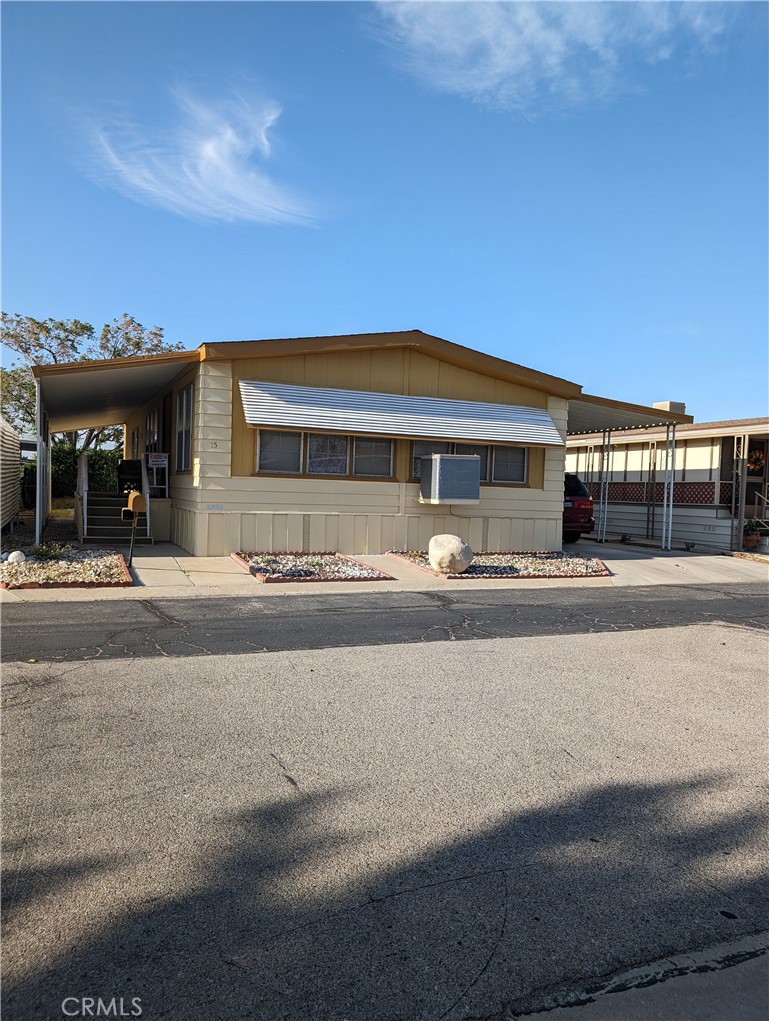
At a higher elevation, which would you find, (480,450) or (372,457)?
(480,450)

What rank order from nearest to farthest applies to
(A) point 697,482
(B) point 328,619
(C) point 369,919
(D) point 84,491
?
(C) point 369,919, (B) point 328,619, (D) point 84,491, (A) point 697,482

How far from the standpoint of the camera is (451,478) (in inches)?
558

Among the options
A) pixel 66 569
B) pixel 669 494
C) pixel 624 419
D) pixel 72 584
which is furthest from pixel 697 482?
pixel 72 584

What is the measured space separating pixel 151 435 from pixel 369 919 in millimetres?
18953

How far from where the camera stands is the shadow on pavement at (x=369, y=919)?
2373 millimetres

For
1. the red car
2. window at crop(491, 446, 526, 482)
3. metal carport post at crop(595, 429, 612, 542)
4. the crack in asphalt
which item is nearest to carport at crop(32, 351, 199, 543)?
window at crop(491, 446, 526, 482)

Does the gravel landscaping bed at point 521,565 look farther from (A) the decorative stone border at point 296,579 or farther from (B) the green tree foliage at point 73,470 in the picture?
(B) the green tree foliage at point 73,470

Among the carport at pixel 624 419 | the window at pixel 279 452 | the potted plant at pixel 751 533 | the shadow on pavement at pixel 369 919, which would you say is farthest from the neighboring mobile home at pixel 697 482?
the shadow on pavement at pixel 369 919

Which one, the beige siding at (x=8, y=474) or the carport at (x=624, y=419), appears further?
the carport at (x=624, y=419)

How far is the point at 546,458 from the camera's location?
1614 cm

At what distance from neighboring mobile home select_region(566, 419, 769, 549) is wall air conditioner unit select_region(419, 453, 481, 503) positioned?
8.23 m

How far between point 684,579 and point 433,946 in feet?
40.2

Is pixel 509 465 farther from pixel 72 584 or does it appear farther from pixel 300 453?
pixel 72 584

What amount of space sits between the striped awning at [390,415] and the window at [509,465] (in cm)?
67
